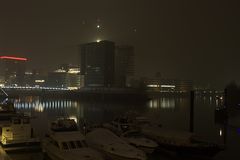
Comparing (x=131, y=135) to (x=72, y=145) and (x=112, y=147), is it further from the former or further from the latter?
(x=72, y=145)

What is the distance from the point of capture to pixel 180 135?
3347 cm

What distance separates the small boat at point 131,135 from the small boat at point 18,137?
8.96 metres

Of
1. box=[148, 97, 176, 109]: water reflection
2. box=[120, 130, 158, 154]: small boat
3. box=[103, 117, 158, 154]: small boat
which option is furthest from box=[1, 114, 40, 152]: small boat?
box=[148, 97, 176, 109]: water reflection

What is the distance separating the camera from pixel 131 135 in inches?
1283

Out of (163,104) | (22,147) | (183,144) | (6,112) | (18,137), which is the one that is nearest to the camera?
(22,147)

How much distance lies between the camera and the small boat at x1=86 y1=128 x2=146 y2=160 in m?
24.6

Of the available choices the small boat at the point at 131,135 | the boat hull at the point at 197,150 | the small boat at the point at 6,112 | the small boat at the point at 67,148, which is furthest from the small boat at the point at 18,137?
the boat hull at the point at 197,150

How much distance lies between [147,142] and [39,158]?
10344 mm

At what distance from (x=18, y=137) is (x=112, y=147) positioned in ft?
34.8

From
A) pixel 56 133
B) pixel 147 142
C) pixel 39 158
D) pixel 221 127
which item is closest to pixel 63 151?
pixel 56 133

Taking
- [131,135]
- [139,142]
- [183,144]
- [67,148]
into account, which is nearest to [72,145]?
[67,148]

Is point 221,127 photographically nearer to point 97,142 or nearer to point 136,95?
point 97,142

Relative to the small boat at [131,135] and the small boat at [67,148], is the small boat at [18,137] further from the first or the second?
the small boat at [131,135]

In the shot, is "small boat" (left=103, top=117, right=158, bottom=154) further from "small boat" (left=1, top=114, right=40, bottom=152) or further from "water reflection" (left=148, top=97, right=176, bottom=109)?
"water reflection" (left=148, top=97, right=176, bottom=109)
